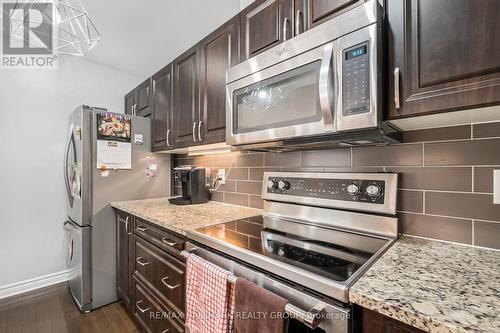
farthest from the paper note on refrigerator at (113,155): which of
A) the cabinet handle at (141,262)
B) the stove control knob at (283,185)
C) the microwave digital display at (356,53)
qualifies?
the microwave digital display at (356,53)

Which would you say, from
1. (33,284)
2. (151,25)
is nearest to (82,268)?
(33,284)

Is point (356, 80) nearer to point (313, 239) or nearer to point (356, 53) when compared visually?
point (356, 53)

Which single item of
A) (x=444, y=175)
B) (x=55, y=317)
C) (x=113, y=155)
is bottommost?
(x=55, y=317)

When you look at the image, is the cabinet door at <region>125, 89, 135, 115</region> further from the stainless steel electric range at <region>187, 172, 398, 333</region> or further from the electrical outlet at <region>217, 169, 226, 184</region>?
A: the stainless steel electric range at <region>187, 172, 398, 333</region>

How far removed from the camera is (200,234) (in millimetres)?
1095

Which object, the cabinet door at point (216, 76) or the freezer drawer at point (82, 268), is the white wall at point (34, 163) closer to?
the freezer drawer at point (82, 268)

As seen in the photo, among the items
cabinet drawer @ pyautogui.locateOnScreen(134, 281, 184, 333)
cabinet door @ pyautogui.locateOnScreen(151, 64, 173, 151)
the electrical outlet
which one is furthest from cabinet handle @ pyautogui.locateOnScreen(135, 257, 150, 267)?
cabinet door @ pyautogui.locateOnScreen(151, 64, 173, 151)

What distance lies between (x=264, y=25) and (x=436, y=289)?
1289 millimetres

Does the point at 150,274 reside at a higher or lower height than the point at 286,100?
lower

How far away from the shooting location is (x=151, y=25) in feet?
6.23

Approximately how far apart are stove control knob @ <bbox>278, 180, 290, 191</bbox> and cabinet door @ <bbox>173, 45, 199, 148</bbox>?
0.69 metres

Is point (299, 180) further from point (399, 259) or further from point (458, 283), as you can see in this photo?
point (458, 283)

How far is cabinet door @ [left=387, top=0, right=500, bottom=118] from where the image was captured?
646mm

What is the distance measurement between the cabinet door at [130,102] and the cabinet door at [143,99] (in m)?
0.16
